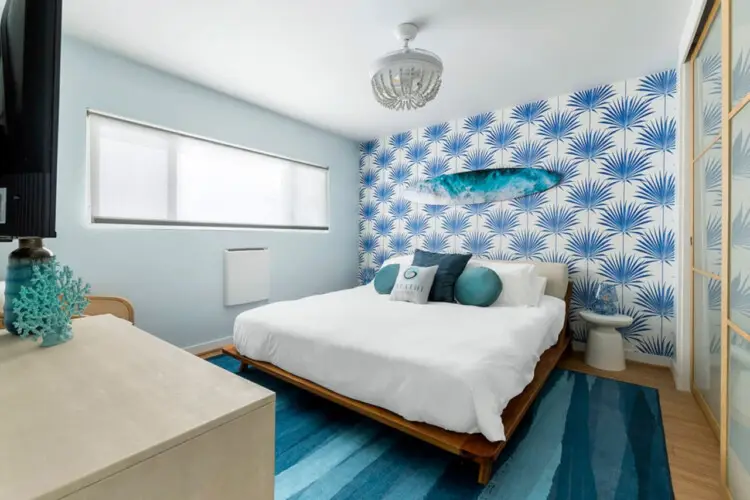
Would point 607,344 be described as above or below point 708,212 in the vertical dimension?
below

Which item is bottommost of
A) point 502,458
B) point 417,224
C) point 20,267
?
point 502,458

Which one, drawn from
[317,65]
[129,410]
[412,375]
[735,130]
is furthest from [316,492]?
[317,65]

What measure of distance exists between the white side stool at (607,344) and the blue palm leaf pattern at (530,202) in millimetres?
1099

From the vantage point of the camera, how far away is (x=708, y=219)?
198cm

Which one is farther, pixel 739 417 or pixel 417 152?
pixel 417 152

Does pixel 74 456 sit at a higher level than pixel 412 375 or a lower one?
higher

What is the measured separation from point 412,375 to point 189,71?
282cm

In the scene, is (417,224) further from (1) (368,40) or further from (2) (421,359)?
(2) (421,359)

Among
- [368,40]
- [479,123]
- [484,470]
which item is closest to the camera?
[484,470]

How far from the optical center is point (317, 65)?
2.57 m

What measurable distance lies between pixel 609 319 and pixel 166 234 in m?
3.60

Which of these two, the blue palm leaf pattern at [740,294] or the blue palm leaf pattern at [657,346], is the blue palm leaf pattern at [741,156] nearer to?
the blue palm leaf pattern at [740,294]

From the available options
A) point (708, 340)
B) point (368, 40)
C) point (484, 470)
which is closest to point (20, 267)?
point (484, 470)

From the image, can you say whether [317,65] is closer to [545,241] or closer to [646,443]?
[545,241]
